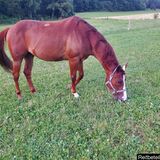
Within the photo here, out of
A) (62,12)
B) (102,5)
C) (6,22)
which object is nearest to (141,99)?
(6,22)

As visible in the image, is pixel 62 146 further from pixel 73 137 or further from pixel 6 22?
pixel 6 22

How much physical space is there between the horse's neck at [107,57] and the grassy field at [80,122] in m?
0.72

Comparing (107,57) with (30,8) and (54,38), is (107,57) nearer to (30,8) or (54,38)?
(54,38)

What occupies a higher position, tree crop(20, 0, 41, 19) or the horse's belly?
the horse's belly

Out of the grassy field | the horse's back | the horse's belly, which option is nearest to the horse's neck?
the horse's back

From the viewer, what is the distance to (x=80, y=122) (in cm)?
575

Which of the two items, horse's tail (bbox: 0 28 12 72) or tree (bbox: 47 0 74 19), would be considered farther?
tree (bbox: 47 0 74 19)

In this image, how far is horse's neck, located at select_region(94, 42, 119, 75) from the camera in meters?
6.88

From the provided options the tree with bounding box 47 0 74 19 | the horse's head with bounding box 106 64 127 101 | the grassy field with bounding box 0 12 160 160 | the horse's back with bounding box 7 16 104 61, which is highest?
the horse's back with bounding box 7 16 104 61

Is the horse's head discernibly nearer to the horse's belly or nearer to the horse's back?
the horse's back

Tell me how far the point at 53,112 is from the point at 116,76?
5.11 ft

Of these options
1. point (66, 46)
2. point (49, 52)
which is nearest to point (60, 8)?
point (49, 52)

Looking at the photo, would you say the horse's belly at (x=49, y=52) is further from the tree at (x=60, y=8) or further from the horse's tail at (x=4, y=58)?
the tree at (x=60, y=8)

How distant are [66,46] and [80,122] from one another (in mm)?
2111
